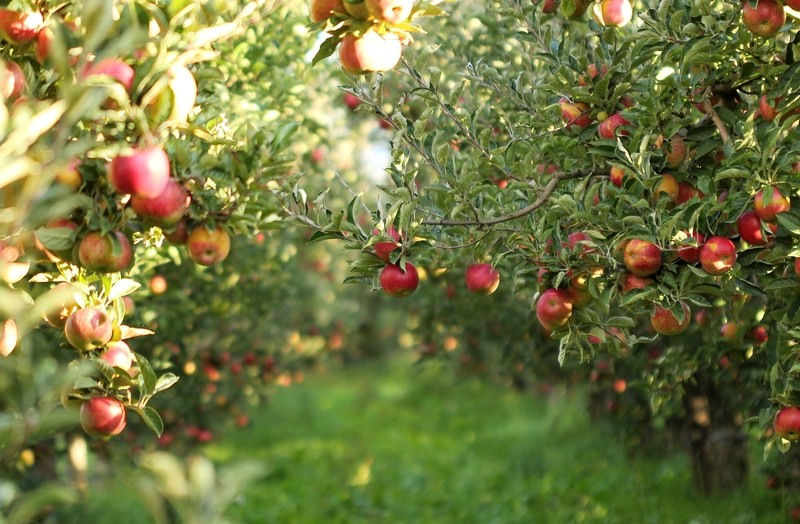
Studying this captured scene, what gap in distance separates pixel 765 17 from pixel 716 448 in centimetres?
402

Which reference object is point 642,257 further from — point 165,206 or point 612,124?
point 165,206

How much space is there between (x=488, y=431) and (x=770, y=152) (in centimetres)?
785

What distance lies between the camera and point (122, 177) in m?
2.15

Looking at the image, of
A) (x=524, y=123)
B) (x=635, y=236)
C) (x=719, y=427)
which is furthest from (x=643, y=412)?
(x=635, y=236)

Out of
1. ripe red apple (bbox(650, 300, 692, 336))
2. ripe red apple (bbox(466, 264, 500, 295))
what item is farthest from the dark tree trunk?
ripe red apple (bbox(650, 300, 692, 336))

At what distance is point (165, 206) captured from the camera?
233cm

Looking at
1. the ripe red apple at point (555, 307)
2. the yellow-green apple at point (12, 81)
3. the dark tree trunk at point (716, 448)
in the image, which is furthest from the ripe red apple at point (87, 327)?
the dark tree trunk at point (716, 448)

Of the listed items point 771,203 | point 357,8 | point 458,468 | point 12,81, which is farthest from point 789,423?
point 458,468

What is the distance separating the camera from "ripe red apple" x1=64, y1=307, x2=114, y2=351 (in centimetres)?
250

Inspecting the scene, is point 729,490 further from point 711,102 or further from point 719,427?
point 711,102

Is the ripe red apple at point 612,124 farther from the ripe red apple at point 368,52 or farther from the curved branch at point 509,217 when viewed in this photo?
the ripe red apple at point 368,52

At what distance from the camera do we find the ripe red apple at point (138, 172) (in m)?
2.15

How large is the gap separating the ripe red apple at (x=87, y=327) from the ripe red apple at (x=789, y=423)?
7.16 feet

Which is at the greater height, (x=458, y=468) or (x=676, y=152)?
(x=676, y=152)
